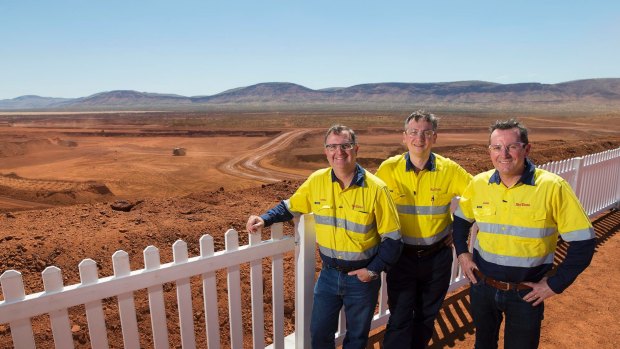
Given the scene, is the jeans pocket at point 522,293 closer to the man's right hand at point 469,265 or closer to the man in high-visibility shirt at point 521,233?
the man in high-visibility shirt at point 521,233

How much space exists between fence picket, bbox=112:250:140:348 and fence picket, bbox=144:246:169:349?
110mm

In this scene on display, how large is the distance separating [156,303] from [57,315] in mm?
546

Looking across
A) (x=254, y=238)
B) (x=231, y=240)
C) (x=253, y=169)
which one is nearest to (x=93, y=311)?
(x=231, y=240)

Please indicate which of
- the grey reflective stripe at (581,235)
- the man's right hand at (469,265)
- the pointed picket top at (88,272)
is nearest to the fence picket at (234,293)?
the pointed picket top at (88,272)

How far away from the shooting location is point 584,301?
456cm

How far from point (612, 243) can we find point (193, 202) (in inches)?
267

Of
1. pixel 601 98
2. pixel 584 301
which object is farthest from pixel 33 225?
pixel 601 98

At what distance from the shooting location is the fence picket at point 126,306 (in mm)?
2340

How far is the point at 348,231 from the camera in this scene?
2.63 metres

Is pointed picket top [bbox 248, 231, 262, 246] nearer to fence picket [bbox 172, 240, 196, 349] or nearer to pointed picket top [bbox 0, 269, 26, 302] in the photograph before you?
fence picket [bbox 172, 240, 196, 349]

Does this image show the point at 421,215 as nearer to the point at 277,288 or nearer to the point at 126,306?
the point at 277,288

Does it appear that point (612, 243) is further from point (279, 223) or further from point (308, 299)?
point (279, 223)

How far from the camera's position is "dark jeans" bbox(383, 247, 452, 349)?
9.64 feet

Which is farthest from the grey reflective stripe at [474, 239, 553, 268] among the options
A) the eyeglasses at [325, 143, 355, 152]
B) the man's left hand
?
the eyeglasses at [325, 143, 355, 152]
